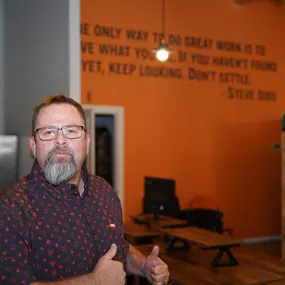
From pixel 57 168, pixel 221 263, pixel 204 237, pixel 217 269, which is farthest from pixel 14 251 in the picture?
pixel 204 237

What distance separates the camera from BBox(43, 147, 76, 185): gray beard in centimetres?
181

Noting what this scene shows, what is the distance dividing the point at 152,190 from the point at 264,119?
118 inches

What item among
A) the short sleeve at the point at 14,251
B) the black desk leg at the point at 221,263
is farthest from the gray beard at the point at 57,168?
the black desk leg at the point at 221,263

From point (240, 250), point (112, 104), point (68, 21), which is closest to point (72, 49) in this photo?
point (68, 21)

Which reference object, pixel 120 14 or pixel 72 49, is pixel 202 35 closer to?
pixel 120 14

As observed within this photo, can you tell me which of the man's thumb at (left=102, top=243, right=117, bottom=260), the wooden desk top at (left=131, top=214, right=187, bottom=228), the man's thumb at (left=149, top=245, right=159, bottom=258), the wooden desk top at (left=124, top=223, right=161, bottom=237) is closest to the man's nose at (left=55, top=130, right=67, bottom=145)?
the man's thumb at (left=102, top=243, right=117, bottom=260)

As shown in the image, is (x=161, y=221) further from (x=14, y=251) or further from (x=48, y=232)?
(x=14, y=251)

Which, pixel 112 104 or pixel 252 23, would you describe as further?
pixel 252 23

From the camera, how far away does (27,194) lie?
1822 mm

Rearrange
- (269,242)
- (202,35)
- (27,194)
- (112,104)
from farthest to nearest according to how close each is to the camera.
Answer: (269,242) < (202,35) < (112,104) < (27,194)

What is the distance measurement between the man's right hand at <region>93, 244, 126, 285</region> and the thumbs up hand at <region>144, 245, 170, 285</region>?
203 millimetres

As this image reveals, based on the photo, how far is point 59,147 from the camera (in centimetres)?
184

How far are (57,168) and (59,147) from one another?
0.08 metres

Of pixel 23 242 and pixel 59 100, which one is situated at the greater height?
pixel 59 100
